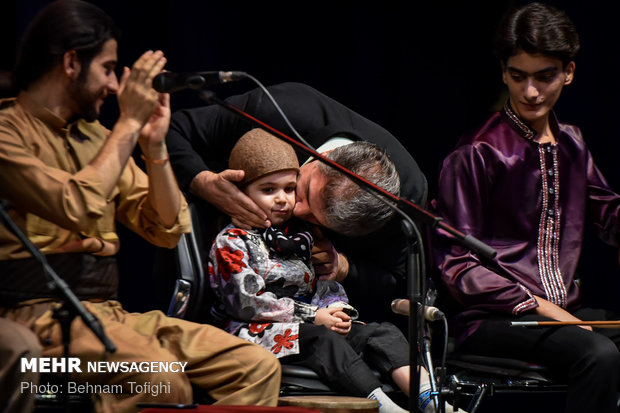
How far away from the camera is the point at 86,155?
250 centimetres

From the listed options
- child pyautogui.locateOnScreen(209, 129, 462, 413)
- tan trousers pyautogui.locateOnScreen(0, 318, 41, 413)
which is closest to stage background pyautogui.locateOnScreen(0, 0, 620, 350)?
child pyautogui.locateOnScreen(209, 129, 462, 413)

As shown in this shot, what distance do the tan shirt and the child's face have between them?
34cm

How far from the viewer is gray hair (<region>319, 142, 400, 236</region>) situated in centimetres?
299

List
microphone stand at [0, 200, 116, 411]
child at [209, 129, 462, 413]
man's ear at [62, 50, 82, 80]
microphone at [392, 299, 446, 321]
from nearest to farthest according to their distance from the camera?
microphone stand at [0, 200, 116, 411]
man's ear at [62, 50, 82, 80]
microphone at [392, 299, 446, 321]
child at [209, 129, 462, 413]

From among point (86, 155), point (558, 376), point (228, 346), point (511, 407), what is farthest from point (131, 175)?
point (511, 407)

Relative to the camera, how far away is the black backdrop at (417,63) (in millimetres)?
3867

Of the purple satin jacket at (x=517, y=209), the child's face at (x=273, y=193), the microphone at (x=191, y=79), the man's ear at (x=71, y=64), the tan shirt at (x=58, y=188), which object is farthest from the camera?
the purple satin jacket at (x=517, y=209)

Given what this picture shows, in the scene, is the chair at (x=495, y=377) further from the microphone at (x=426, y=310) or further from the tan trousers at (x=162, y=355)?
the tan trousers at (x=162, y=355)

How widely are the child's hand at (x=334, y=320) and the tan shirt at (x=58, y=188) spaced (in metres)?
0.53

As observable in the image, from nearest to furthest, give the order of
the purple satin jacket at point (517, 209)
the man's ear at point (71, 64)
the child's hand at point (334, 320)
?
1. the man's ear at point (71, 64)
2. the child's hand at point (334, 320)
3. the purple satin jacket at point (517, 209)

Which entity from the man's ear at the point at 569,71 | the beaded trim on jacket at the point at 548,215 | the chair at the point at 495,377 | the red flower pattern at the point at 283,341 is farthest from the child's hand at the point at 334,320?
the man's ear at the point at 569,71

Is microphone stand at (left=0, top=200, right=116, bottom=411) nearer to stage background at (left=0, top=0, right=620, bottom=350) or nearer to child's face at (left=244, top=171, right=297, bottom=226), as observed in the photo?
child's face at (left=244, top=171, right=297, bottom=226)

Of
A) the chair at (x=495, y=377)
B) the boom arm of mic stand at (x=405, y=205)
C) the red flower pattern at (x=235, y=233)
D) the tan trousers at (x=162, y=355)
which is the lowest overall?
the chair at (x=495, y=377)

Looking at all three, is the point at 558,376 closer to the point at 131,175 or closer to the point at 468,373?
the point at 468,373
